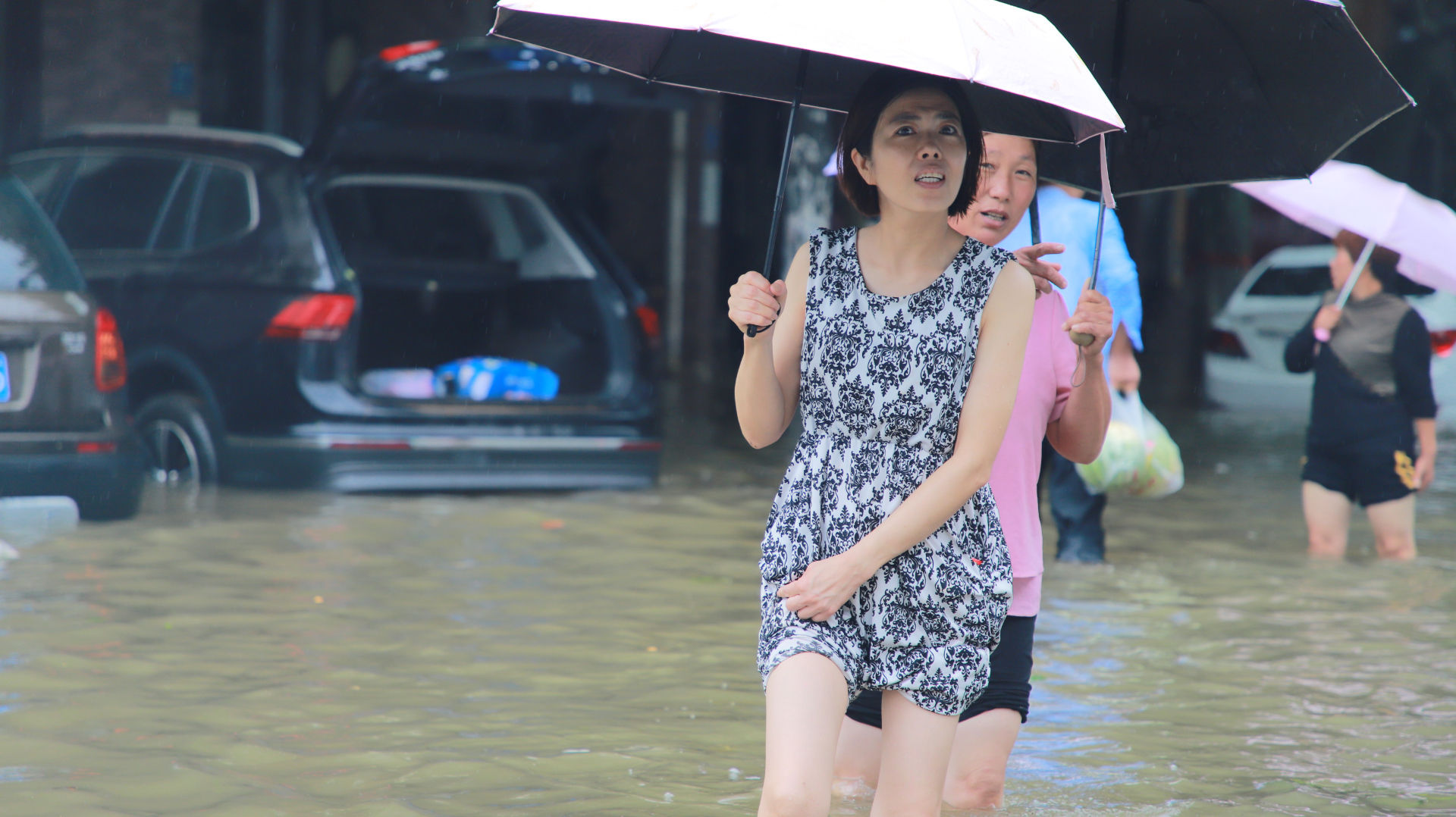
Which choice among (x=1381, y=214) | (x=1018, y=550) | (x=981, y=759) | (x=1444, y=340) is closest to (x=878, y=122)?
(x=1018, y=550)

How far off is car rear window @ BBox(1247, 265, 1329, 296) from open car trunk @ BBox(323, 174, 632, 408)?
7763 mm

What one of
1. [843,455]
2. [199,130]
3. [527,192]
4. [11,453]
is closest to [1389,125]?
[527,192]

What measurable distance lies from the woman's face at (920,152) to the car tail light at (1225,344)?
11503 mm

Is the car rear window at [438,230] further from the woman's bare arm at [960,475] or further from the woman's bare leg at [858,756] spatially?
the woman's bare arm at [960,475]

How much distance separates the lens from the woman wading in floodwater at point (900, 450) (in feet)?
8.95

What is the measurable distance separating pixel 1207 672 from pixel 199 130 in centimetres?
551

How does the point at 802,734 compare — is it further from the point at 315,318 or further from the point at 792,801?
the point at 315,318

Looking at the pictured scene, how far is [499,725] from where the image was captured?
4.27 m

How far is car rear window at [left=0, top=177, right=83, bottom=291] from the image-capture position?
250 inches

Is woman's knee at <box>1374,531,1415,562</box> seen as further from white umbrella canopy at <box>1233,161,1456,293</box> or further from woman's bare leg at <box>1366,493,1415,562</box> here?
white umbrella canopy at <box>1233,161,1456,293</box>

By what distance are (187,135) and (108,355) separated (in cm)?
169

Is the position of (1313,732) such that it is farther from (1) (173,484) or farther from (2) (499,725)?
(1) (173,484)

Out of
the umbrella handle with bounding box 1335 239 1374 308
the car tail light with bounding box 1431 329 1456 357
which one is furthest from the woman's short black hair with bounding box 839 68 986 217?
the car tail light with bounding box 1431 329 1456 357

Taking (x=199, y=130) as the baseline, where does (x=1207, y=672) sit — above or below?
below
